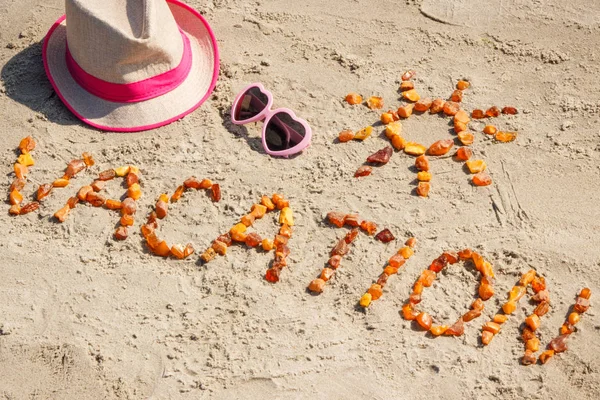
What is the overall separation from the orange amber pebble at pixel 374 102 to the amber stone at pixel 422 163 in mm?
527

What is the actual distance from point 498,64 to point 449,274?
1.80 m

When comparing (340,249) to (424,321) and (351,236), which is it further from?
(424,321)

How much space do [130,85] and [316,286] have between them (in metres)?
1.72

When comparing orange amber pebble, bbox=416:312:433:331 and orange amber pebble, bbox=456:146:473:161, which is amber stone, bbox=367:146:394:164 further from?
orange amber pebble, bbox=416:312:433:331

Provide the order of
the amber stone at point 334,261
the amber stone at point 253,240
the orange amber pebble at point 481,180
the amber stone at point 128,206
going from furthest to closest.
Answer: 1. the orange amber pebble at point 481,180
2. the amber stone at point 128,206
3. the amber stone at point 253,240
4. the amber stone at point 334,261

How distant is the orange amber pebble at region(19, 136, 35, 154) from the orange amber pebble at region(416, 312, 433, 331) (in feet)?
8.36

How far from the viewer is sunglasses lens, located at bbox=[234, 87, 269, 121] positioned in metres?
4.93

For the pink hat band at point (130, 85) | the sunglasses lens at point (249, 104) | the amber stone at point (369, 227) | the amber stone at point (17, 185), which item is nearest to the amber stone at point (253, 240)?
the amber stone at point (369, 227)

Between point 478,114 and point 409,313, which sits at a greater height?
point 478,114

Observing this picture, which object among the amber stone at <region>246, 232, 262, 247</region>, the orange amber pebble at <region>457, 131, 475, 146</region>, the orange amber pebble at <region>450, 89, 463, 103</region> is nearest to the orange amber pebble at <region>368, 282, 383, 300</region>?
the amber stone at <region>246, 232, 262, 247</region>

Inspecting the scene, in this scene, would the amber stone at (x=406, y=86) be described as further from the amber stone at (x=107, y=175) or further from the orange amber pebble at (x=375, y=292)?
the amber stone at (x=107, y=175)

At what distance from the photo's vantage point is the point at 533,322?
3980 mm

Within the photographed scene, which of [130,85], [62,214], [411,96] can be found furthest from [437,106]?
[62,214]

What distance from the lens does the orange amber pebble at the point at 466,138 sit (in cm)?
484
